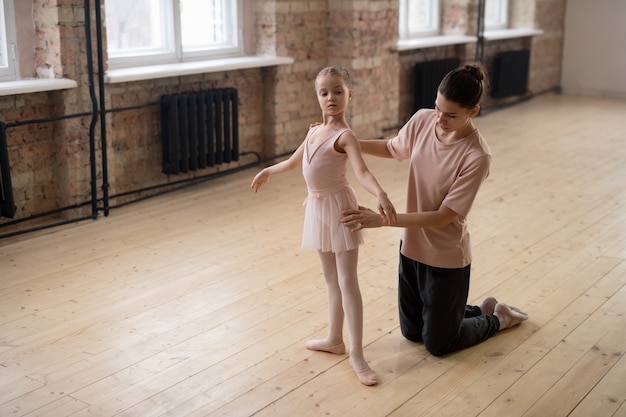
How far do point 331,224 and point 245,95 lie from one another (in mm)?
4002

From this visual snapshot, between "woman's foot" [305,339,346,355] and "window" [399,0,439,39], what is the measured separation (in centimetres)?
607

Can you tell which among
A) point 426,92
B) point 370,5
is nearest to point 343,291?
point 370,5

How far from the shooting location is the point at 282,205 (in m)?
5.82

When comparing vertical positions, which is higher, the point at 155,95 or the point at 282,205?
the point at 155,95

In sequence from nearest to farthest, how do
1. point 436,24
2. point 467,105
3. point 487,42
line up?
point 467,105 → point 436,24 → point 487,42

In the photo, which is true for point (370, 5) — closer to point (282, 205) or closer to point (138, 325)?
point (282, 205)

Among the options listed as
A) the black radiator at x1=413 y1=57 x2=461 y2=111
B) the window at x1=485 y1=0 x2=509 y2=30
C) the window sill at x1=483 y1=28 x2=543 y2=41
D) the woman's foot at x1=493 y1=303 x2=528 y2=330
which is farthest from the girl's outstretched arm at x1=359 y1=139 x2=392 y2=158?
the window at x1=485 y1=0 x2=509 y2=30

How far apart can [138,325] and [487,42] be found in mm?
7656

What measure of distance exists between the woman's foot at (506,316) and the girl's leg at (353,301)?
77cm

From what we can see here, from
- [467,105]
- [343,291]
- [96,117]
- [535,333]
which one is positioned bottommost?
[535,333]

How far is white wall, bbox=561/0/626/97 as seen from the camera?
440 inches

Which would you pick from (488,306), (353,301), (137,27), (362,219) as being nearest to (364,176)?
(362,219)

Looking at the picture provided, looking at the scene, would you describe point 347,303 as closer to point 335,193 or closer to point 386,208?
point 335,193

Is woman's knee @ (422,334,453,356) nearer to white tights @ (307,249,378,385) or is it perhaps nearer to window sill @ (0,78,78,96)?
white tights @ (307,249,378,385)
